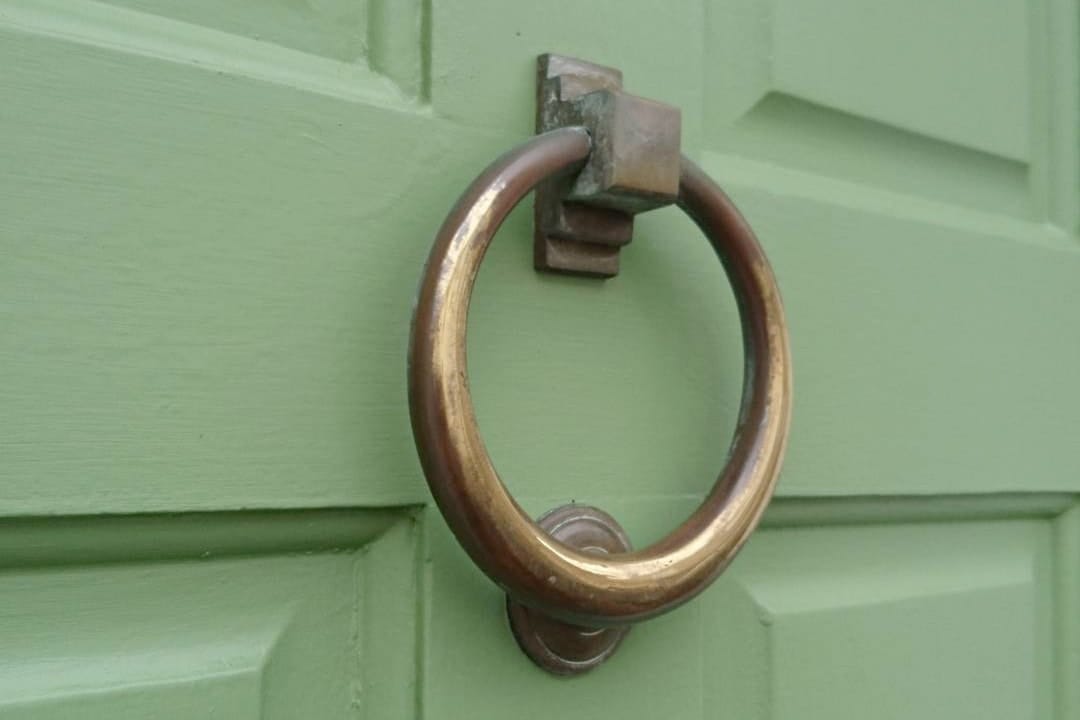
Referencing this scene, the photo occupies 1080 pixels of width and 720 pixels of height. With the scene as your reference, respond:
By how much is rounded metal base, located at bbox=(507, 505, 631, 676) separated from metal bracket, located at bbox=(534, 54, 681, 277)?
0.10m

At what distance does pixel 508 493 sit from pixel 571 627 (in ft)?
0.31

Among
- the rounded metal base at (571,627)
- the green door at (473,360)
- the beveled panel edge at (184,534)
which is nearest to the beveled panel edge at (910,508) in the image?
the green door at (473,360)

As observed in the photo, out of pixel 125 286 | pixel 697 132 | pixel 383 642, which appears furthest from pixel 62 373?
pixel 697 132

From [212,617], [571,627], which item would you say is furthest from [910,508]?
[212,617]

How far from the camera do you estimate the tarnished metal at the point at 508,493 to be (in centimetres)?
33

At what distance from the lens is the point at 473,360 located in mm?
392

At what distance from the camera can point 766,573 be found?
0.49 meters

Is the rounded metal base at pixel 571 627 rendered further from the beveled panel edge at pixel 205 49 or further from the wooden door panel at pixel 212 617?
the beveled panel edge at pixel 205 49

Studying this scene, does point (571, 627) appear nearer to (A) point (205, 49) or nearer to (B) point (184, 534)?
(B) point (184, 534)

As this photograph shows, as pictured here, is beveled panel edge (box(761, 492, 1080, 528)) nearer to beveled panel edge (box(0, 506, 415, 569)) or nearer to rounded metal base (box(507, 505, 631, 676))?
rounded metal base (box(507, 505, 631, 676))

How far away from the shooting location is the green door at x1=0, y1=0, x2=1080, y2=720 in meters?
0.32

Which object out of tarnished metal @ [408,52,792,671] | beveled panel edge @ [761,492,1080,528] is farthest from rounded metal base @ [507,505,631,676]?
beveled panel edge @ [761,492,1080,528]

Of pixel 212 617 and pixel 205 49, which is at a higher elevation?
pixel 205 49

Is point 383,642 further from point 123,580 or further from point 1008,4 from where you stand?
point 1008,4
